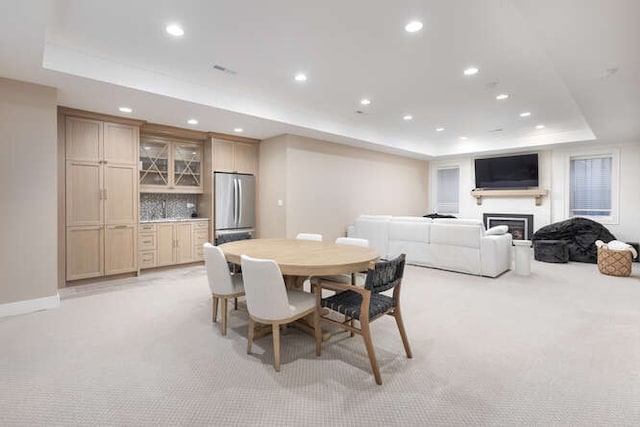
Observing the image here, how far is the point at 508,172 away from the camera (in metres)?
7.89

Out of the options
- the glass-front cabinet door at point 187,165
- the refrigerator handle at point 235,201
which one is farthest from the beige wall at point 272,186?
the glass-front cabinet door at point 187,165

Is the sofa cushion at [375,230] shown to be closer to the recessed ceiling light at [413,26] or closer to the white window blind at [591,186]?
the recessed ceiling light at [413,26]

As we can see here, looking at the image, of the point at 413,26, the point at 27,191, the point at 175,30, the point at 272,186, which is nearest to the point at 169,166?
the point at 272,186

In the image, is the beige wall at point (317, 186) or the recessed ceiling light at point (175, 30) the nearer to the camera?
the recessed ceiling light at point (175, 30)

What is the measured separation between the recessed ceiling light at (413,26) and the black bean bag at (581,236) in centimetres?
567

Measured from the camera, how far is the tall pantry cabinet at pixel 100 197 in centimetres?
434

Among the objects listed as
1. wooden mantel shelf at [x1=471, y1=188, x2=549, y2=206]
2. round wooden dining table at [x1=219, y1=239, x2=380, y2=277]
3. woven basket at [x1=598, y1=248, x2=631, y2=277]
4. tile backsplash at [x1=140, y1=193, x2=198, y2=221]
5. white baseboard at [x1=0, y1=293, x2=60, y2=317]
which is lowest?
white baseboard at [x1=0, y1=293, x2=60, y2=317]

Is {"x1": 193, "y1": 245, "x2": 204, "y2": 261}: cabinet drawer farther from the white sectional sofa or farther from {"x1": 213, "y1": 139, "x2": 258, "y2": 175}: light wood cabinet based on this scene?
the white sectional sofa

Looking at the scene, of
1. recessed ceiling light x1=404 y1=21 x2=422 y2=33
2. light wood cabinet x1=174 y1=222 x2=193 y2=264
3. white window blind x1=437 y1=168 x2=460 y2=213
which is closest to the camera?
recessed ceiling light x1=404 y1=21 x2=422 y2=33

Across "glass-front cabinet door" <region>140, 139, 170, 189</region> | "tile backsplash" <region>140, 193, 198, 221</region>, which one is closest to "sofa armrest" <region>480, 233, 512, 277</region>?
"tile backsplash" <region>140, 193, 198, 221</region>

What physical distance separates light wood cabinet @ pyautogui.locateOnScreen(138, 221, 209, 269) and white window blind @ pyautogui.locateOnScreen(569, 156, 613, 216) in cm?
806

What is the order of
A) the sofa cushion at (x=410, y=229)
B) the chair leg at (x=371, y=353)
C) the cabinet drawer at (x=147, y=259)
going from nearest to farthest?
the chair leg at (x=371, y=353) < the cabinet drawer at (x=147, y=259) < the sofa cushion at (x=410, y=229)

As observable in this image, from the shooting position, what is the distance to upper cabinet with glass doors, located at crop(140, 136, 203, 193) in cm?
534

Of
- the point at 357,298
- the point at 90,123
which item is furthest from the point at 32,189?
the point at 357,298
